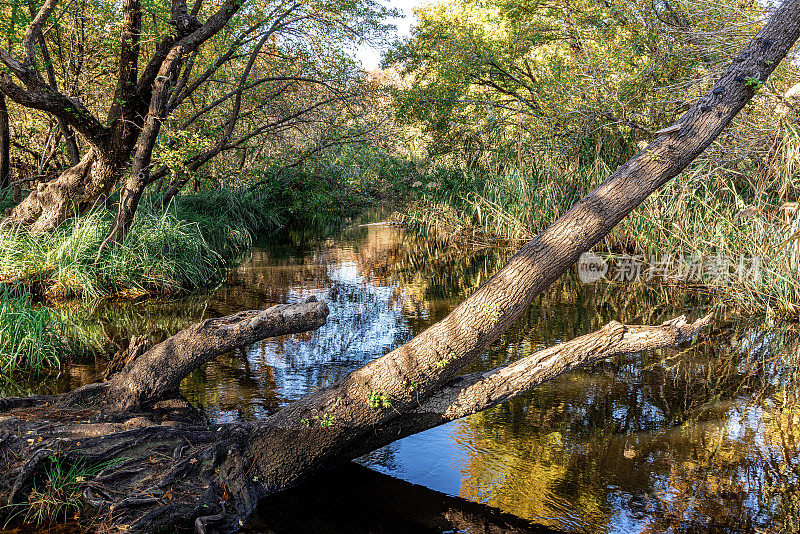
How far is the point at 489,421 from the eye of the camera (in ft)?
13.9

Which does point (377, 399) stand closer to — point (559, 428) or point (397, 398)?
point (397, 398)

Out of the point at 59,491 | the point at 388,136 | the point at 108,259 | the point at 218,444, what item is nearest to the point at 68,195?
the point at 108,259

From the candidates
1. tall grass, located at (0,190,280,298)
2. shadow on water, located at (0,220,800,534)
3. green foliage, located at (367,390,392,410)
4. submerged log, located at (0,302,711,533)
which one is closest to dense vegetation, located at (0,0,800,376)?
tall grass, located at (0,190,280,298)

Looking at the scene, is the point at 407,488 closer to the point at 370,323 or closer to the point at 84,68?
the point at 370,323

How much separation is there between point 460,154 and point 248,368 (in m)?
11.7

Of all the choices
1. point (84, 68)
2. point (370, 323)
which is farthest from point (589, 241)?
point (84, 68)

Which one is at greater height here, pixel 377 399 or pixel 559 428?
pixel 377 399

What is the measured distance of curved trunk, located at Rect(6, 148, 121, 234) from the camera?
8367mm

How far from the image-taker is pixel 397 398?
3186 mm

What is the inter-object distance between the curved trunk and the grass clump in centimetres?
342

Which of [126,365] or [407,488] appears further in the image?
[126,365]

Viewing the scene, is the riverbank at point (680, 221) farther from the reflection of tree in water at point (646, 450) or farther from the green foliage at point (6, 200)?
the green foliage at point (6, 200)

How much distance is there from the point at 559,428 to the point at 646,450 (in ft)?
1.87

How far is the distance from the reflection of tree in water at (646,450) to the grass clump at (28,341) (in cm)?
369
